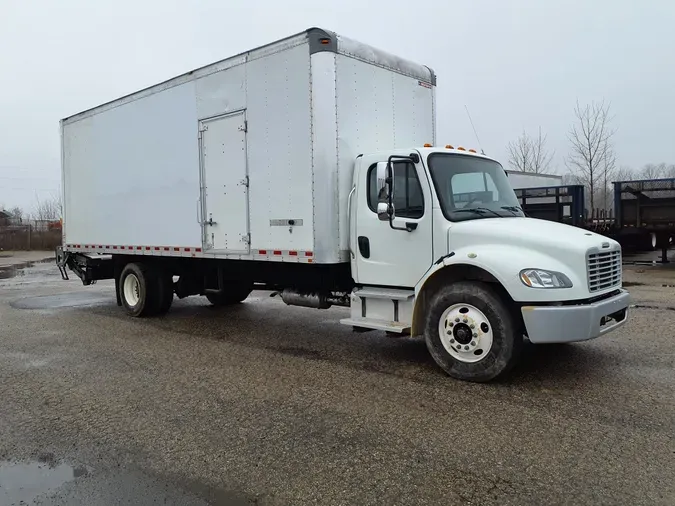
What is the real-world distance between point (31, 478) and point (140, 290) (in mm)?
6046

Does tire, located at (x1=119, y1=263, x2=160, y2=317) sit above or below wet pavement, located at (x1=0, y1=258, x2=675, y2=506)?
above

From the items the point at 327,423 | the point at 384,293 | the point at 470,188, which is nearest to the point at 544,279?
the point at 470,188

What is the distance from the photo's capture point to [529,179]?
80.5 feet

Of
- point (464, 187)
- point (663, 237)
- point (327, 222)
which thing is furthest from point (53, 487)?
point (663, 237)

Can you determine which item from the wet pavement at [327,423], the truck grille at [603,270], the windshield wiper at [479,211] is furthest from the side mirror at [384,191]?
the truck grille at [603,270]

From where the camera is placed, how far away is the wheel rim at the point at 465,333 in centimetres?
529

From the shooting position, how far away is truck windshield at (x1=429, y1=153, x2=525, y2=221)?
19.2 feet

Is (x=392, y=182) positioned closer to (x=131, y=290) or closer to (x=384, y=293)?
(x=384, y=293)

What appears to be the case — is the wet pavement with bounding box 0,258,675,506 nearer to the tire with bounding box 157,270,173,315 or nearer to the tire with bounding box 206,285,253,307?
the tire with bounding box 157,270,173,315

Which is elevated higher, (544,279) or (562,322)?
(544,279)

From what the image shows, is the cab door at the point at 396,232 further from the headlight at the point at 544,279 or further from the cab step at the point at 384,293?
the headlight at the point at 544,279

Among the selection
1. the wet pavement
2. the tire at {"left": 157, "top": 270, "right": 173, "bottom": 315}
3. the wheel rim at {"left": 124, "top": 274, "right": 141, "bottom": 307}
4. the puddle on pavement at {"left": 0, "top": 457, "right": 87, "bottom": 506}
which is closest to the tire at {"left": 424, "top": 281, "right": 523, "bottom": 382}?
the wet pavement

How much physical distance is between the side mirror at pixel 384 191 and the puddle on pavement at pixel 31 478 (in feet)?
12.0

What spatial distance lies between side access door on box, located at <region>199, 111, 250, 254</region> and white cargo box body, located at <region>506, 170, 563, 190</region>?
16289mm
